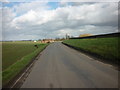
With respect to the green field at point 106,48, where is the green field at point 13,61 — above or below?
below

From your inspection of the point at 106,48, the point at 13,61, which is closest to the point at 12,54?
the point at 13,61

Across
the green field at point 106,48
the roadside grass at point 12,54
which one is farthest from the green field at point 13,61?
the green field at point 106,48

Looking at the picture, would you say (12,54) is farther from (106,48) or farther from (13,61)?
(106,48)

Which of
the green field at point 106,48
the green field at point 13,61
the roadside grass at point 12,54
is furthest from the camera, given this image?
the roadside grass at point 12,54

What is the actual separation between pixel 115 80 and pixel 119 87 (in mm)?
1225

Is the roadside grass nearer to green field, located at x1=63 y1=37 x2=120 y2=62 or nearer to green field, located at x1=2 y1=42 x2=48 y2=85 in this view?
green field, located at x1=2 y1=42 x2=48 y2=85

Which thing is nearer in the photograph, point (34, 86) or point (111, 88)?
point (111, 88)

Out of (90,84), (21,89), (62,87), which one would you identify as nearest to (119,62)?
(90,84)

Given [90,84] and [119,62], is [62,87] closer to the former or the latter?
[90,84]

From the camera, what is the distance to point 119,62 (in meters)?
13.8

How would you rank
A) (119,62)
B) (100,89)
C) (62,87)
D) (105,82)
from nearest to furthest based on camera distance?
(100,89), (62,87), (105,82), (119,62)

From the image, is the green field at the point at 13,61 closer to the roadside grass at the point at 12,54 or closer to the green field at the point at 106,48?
the roadside grass at the point at 12,54

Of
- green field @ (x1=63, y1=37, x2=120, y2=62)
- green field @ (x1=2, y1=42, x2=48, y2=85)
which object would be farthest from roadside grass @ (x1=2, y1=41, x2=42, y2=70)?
green field @ (x1=63, y1=37, x2=120, y2=62)

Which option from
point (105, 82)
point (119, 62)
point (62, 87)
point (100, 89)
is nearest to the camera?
point (100, 89)
